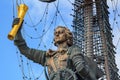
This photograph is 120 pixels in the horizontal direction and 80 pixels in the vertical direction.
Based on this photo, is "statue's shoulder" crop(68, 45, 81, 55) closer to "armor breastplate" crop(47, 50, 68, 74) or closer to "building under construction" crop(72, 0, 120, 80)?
"armor breastplate" crop(47, 50, 68, 74)

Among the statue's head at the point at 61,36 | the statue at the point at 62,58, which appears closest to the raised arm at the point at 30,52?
the statue at the point at 62,58

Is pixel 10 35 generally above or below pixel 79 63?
above

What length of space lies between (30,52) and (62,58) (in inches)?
13.2

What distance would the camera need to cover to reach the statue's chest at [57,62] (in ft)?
13.6

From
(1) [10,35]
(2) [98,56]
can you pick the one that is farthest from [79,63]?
(2) [98,56]

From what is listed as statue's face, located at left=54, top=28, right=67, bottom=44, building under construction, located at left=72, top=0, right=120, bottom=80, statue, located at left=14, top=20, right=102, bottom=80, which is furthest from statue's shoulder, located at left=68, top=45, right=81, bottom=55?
building under construction, located at left=72, top=0, right=120, bottom=80

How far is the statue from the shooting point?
4027mm

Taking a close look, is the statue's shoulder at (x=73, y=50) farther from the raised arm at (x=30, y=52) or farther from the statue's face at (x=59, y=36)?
the raised arm at (x=30, y=52)

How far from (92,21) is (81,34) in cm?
91

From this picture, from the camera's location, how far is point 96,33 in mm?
22281

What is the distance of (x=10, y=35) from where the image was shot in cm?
408

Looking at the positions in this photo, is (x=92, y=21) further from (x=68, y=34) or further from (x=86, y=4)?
(x=68, y=34)

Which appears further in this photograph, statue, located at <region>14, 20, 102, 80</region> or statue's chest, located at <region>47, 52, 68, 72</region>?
statue's chest, located at <region>47, 52, 68, 72</region>

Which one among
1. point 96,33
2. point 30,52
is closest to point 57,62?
point 30,52
